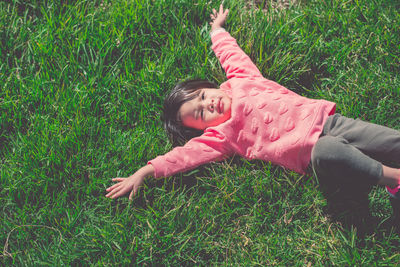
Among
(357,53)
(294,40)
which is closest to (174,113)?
(294,40)

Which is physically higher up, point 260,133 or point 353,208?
point 260,133

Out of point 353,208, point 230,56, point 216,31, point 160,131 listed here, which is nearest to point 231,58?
point 230,56

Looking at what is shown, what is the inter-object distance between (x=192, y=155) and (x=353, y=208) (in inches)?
41.8

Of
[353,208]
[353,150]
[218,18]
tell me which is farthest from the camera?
[218,18]

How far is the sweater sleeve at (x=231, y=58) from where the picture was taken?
8.34ft

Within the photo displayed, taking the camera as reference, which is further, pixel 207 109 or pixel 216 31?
pixel 216 31

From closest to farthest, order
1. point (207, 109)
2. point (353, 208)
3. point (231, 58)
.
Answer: point (353, 208) < point (207, 109) < point (231, 58)

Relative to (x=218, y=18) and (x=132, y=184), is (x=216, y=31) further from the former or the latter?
(x=132, y=184)

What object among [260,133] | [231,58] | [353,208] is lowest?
[353,208]

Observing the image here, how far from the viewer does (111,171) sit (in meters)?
2.44

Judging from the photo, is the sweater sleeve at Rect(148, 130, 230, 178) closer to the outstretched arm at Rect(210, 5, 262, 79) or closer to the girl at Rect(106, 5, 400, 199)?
the girl at Rect(106, 5, 400, 199)

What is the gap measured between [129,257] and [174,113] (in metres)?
0.96

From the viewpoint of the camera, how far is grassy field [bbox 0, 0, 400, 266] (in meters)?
2.23

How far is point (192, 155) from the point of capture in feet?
7.72
